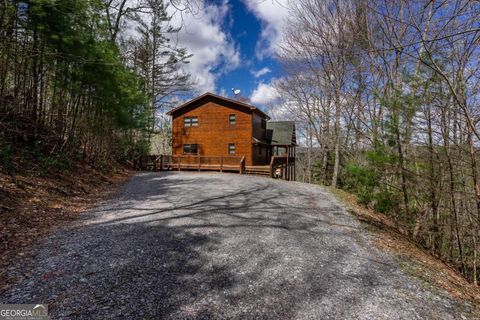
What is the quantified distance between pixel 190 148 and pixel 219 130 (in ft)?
8.79

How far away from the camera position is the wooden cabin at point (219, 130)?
16.5 metres

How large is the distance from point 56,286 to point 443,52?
23.9 ft

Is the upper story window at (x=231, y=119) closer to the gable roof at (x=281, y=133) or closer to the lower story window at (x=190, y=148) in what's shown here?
the lower story window at (x=190, y=148)

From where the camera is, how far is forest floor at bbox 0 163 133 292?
3.29m

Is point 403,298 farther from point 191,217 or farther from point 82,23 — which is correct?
point 82,23

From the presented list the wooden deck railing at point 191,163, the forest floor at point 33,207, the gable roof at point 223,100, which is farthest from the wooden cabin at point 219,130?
the forest floor at point 33,207

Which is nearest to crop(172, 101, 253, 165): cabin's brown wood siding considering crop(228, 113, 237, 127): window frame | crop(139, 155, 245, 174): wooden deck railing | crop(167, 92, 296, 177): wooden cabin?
crop(167, 92, 296, 177): wooden cabin

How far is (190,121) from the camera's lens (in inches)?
707

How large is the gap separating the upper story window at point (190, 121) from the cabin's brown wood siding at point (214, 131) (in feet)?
0.74

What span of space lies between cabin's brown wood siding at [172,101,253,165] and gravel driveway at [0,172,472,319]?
37.2 ft

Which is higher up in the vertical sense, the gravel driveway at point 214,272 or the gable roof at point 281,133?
the gable roof at point 281,133

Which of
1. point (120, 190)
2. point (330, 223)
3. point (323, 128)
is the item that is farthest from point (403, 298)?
point (323, 128)

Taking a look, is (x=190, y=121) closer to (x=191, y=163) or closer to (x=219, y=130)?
(x=219, y=130)

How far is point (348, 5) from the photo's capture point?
987 cm
